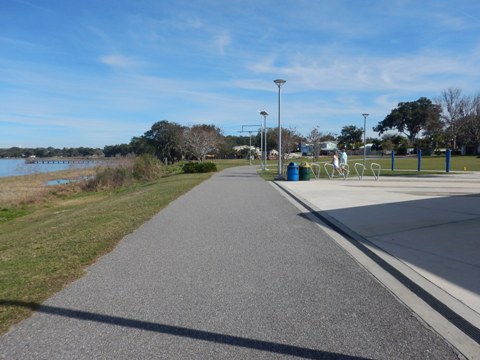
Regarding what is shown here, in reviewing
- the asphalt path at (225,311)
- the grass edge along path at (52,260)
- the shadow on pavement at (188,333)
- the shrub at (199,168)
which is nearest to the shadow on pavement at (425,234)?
the asphalt path at (225,311)

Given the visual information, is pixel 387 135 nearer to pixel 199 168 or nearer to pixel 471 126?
pixel 471 126

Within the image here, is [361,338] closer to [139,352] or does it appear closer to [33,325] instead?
[139,352]

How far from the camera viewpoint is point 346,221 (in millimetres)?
9570

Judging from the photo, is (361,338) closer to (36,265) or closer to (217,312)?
(217,312)

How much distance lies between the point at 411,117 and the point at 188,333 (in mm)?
116113

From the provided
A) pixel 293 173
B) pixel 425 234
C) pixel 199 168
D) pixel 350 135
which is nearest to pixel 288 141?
pixel 199 168

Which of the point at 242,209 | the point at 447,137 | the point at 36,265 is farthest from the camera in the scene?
the point at 447,137

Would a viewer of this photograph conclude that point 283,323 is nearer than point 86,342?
No

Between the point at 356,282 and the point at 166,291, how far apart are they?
2.36 meters

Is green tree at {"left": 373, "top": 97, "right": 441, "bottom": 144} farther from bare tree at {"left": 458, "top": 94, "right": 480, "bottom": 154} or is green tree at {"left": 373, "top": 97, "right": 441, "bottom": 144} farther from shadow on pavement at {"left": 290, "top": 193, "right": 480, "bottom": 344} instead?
shadow on pavement at {"left": 290, "top": 193, "right": 480, "bottom": 344}

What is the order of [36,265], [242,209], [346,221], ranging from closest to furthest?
[36,265] < [346,221] < [242,209]

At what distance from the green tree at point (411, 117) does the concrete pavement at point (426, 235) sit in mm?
97060

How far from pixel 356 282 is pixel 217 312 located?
6.43 feet

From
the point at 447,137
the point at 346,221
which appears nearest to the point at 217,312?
the point at 346,221
